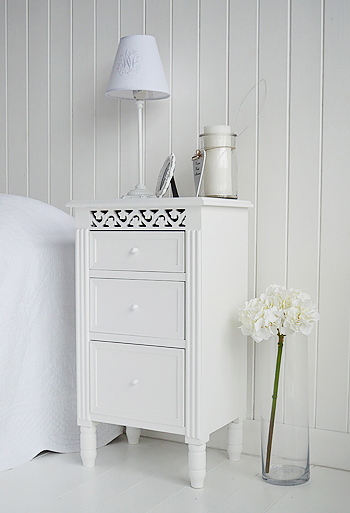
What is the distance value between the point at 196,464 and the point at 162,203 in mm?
715

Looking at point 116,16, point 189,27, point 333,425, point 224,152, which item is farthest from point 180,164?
point 333,425

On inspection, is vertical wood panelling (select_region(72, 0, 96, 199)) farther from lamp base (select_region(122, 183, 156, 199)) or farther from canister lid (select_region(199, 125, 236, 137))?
canister lid (select_region(199, 125, 236, 137))

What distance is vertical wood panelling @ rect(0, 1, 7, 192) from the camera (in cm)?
257

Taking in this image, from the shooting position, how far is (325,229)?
6.27ft

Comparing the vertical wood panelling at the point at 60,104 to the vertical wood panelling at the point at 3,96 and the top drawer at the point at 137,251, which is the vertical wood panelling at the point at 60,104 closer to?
the vertical wood panelling at the point at 3,96

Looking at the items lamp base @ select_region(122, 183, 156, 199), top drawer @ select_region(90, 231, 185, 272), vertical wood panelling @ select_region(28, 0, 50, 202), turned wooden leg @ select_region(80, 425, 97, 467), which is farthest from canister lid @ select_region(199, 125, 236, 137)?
turned wooden leg @ select_region(80, 425, 97, 467)

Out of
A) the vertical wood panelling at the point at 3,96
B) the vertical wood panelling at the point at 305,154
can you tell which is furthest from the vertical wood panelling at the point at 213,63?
the vertical wood panelling at the point at 3,96

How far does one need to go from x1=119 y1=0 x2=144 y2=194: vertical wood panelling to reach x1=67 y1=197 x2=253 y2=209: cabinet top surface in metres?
0.46

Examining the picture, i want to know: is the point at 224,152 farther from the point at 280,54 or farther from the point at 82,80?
the point at 82,80

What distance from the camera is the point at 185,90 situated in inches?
84.4

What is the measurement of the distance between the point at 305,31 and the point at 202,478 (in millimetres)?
1357

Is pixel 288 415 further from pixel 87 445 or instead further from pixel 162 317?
pixel 87 445

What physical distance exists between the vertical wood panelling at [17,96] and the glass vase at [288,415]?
4.30 ft

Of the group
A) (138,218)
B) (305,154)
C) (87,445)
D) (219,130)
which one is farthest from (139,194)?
(87,445)
